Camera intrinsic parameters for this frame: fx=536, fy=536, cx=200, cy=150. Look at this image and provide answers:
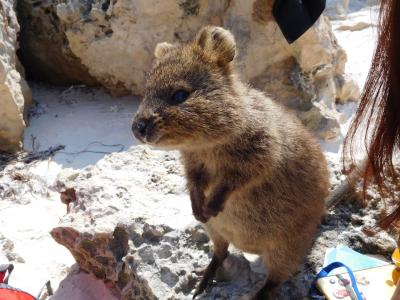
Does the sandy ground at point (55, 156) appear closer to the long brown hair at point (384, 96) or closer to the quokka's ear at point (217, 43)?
the quokka's ear at point (217, 43)

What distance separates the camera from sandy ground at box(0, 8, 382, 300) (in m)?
3.37

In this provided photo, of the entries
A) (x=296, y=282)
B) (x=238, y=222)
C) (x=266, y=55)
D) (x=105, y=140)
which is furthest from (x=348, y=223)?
(x=105, y=140)

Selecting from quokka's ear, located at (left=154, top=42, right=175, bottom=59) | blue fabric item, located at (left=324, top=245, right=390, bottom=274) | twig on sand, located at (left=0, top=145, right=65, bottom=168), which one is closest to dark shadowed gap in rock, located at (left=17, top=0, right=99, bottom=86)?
twig on sand, located at (left=0, top=145, right=65, bottom=168)

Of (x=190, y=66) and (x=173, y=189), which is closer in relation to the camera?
(x=190, y=66)

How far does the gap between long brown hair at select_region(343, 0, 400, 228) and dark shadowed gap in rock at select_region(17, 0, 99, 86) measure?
159 inches

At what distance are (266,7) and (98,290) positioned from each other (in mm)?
2656

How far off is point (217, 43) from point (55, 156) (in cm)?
266

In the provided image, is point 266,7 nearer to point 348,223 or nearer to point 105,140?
point 105,140

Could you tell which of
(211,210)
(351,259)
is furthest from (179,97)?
(351,259)

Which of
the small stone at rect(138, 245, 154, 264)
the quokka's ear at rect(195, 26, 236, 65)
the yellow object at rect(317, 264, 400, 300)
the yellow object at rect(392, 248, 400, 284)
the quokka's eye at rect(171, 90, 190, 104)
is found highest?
Answer: the quokka's ear at rect(195, 26, 236, 65)

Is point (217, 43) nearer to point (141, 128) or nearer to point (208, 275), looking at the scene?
point (141, 128)

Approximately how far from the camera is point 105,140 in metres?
4.83

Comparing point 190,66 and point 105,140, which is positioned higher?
point 190,66

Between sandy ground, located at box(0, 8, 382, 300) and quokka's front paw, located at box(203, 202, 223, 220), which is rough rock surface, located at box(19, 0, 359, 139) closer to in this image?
sandy ground, located at box(0, 8, 382, 300)
